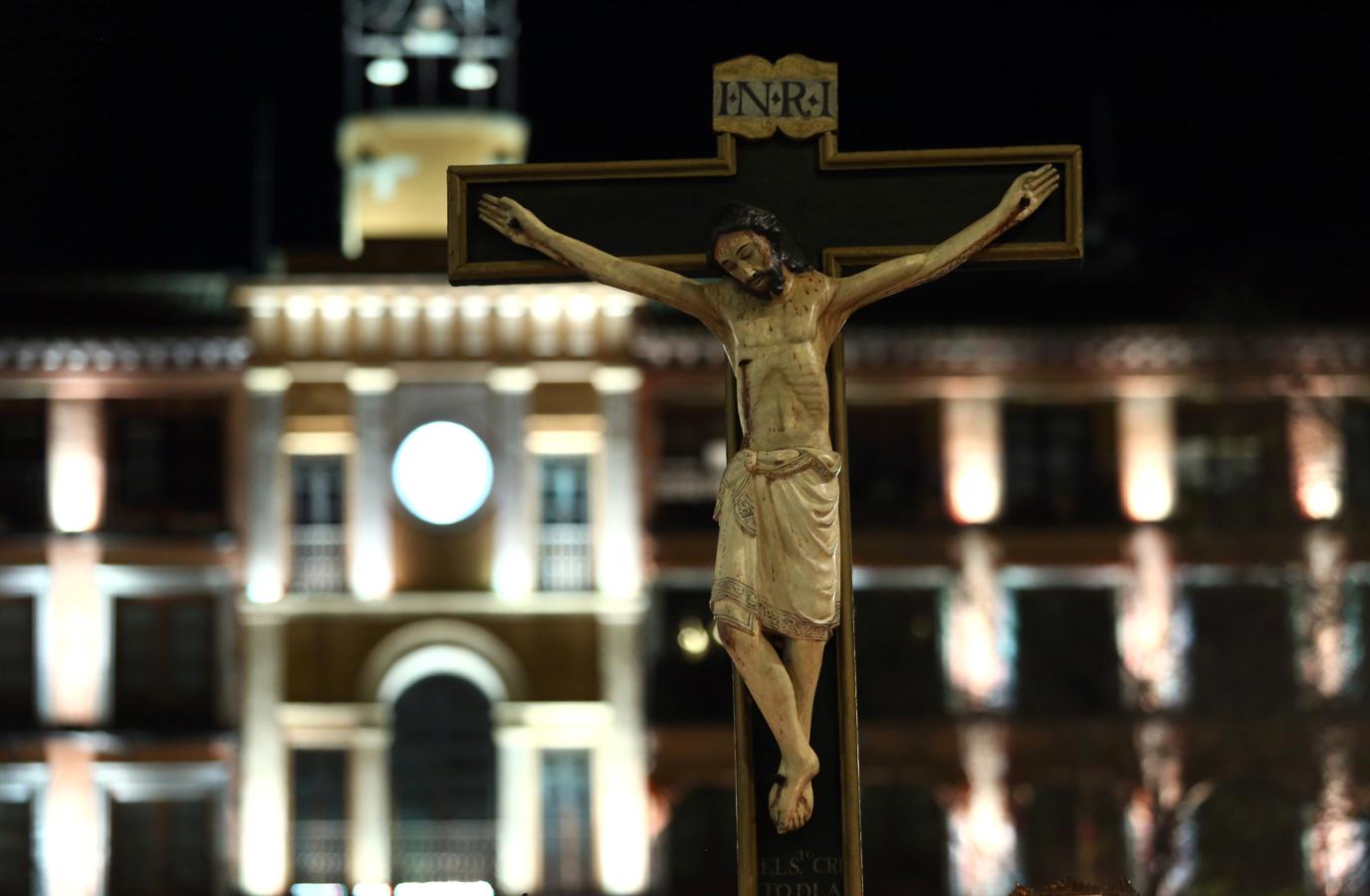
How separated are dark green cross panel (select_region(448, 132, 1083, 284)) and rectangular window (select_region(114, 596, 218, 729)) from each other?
31945 millimetres

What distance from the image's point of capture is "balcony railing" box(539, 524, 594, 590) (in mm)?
39625

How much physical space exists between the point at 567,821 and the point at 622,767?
121cm

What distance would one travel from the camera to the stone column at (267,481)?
3947 cm

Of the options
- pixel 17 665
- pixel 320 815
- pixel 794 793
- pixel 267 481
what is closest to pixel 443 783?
pixel 320 815

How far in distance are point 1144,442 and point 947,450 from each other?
131 inches

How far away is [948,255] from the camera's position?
7.80 meters

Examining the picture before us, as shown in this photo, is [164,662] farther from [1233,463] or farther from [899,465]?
[1233,463]

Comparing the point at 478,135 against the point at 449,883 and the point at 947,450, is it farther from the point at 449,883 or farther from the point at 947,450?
the point at 449,883

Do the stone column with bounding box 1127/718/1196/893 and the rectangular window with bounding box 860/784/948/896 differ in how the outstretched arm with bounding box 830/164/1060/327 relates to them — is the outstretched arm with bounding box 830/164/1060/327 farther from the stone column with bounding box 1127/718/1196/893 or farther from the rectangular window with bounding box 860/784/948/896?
the rectangular window with bounding box 860/784/948/896

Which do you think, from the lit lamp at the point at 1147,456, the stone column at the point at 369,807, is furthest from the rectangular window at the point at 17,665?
the lit lamp at the point at 1147,456

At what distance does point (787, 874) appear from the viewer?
7.60m

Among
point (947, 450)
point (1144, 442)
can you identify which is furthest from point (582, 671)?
point (1144, 442)

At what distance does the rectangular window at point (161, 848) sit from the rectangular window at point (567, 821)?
522cm

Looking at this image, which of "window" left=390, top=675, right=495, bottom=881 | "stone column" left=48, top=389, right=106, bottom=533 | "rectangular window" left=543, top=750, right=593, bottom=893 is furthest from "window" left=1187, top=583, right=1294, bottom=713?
"stone column" left=48, top=389, right=106, bottom=533
